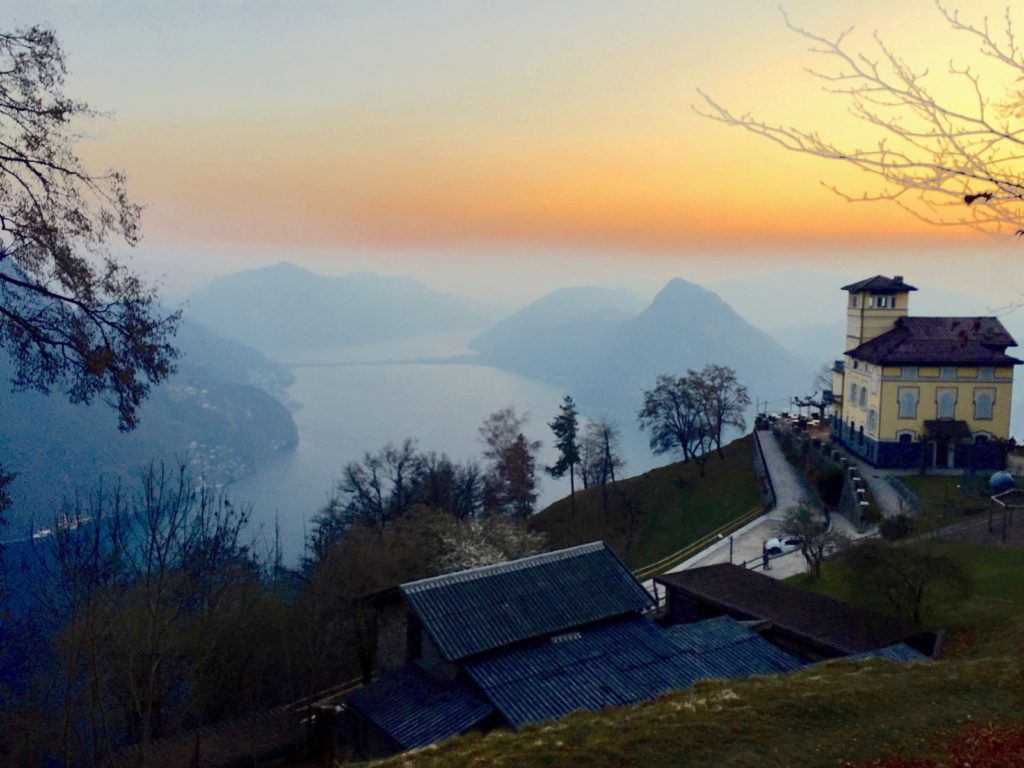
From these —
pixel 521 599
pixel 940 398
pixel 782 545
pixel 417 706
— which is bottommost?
pixel 782 545

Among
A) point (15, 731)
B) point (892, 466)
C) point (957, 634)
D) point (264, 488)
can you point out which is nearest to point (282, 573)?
point (15, 731)

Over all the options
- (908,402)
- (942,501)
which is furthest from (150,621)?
(908,402)

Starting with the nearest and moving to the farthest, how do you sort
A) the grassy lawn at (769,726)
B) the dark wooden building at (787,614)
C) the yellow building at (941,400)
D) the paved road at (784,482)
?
the grassy lawn at (769,726) → the dark wooden building at (787,614) → the yellow building at (941,400) → the paved road at (784,482)

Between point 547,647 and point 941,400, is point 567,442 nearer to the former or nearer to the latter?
point 941,400

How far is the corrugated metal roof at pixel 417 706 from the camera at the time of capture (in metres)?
14.8

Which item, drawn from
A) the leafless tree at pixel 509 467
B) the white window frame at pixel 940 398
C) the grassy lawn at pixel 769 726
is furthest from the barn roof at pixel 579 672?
the leafless tree at pixel 509 467

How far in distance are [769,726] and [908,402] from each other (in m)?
33.0

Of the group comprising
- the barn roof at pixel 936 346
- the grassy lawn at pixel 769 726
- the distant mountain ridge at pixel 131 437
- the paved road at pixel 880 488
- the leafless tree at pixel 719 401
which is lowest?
the distant mountain ridge at pixel 131 437

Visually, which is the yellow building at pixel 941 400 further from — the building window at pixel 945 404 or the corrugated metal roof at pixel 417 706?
the corrugated metal roof at pixel 417 706

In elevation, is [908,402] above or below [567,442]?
above

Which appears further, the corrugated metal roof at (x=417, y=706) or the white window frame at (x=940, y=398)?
the white window frame at (x=940, y=398)

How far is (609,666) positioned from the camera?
1653 cm

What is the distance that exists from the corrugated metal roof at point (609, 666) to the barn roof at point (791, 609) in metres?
1.51

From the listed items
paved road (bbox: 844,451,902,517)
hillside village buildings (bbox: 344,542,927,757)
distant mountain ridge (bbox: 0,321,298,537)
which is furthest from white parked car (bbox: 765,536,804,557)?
distant mountain ridge (bbox: 0,321,298,537)
